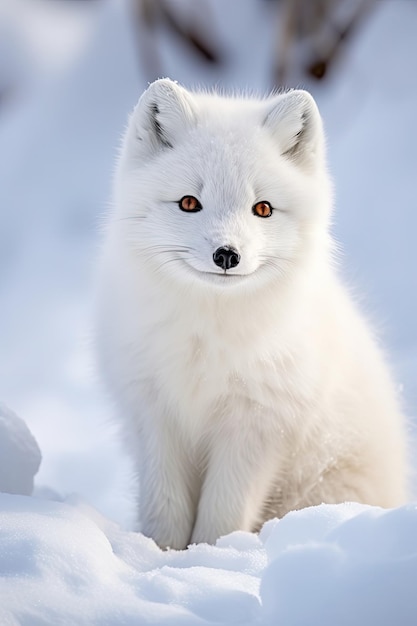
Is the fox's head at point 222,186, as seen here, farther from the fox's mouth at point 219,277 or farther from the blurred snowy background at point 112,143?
the blurred snowy background at point 112,143

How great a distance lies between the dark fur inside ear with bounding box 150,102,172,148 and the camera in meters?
2.93

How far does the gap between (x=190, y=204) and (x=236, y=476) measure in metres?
0.92

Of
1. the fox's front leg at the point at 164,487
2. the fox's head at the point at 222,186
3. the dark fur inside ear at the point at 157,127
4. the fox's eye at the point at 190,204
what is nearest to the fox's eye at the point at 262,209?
the fox's head at the point at 222,186

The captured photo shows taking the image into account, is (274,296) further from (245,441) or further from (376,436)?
(376,436)

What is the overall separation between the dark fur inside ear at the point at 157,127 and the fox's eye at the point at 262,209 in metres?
0.39

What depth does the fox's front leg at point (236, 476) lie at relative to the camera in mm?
2984

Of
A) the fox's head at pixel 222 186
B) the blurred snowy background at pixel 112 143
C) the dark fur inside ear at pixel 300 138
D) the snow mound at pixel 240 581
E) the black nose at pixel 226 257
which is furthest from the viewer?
the blurred snowy background at pixel 112 143

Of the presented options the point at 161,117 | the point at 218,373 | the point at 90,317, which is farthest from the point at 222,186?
the point at 90,317

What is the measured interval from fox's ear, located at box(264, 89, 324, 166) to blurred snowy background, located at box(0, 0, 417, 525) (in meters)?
1.09

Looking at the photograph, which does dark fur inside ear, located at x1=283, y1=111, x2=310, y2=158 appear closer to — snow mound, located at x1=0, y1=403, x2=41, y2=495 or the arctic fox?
the arctic fox

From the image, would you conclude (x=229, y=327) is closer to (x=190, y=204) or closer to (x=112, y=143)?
(x=190, y=204)

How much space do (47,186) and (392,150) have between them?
3.00m

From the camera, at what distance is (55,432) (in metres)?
4.76

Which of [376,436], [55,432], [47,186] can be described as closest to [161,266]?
[376,436]
